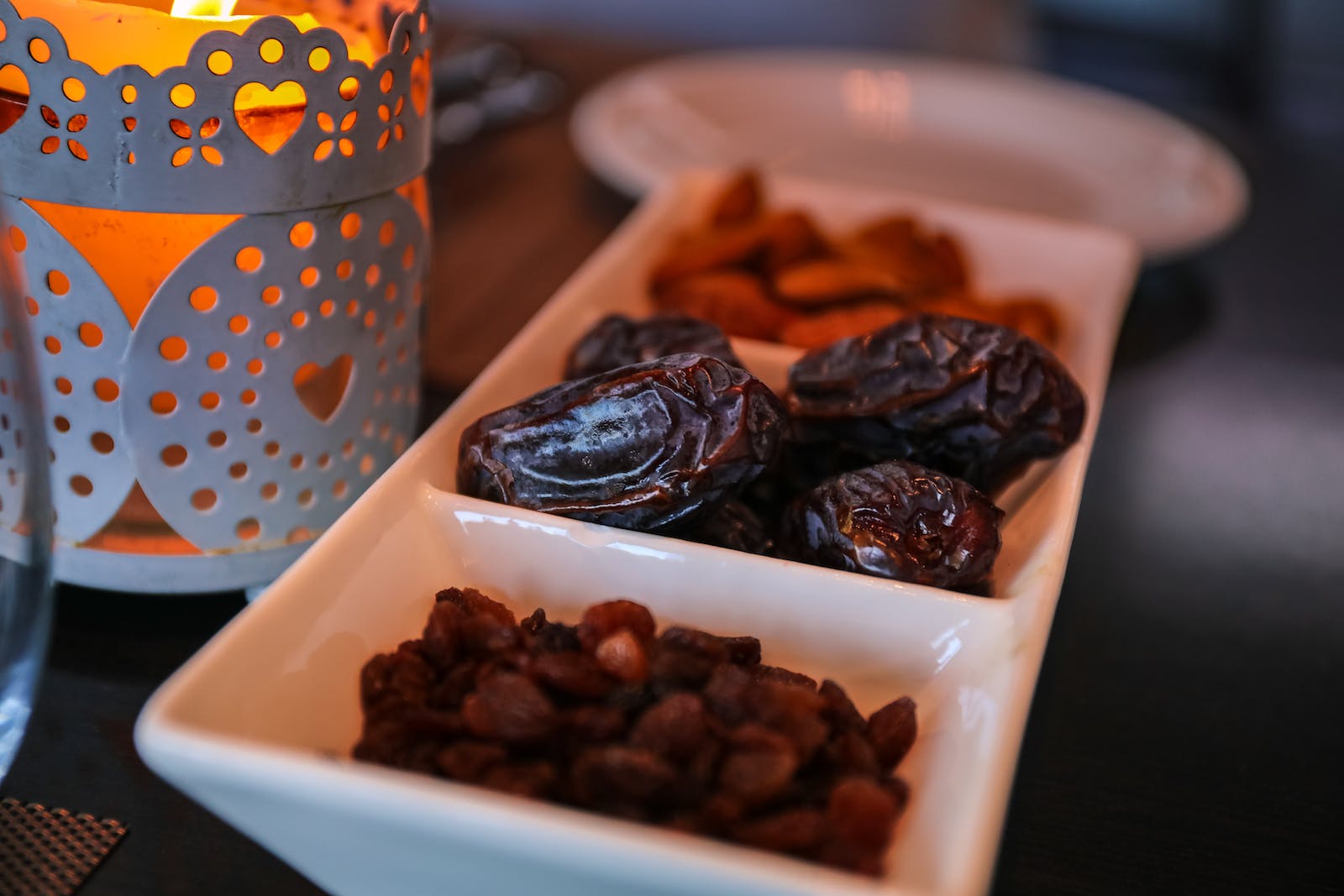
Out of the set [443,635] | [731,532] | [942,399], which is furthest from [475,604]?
[942,399]

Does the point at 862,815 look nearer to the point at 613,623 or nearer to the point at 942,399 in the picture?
the point at 613,623

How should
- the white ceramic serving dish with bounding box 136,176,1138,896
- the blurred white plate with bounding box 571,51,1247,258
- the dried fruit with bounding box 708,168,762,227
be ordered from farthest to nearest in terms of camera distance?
the blurred white plate with bounding box 571,51,1247,258 → the dried fruit with bounding box 708,168,762,227 → the white ceramic serving dish with bounding box 136,176,1138,896

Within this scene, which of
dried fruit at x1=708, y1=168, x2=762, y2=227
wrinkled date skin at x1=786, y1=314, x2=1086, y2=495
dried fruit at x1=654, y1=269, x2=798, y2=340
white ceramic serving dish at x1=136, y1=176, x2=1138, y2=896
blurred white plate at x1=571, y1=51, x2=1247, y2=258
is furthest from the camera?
blurred white plate at x1=571, y1=51, x2=1247, y2=258

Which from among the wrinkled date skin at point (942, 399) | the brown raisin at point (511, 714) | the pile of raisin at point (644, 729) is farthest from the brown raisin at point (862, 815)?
the wrinkled date skin at point (942, 399)

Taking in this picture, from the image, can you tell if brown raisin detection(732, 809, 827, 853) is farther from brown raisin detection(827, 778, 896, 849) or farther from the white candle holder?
the white candle holder

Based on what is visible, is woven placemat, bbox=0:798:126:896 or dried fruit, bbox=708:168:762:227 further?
dried fruit, bbox=708:168:762:227

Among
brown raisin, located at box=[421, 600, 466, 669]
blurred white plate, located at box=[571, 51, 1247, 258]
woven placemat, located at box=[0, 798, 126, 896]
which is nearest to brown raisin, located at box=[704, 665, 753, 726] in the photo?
brown raisin, located at box=[421, 600, 466, 669]

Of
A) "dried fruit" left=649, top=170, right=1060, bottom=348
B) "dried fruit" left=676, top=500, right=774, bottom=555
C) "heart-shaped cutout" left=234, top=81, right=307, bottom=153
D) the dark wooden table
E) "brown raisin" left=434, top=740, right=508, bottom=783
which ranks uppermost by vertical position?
"heart-shaped cutout" left=234, top=81, right=307, bottom=153
